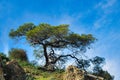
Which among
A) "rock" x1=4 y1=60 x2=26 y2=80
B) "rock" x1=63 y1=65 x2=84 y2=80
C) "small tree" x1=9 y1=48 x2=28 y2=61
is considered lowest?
"rock" x1=4 y1=60 x2=26 y2=80

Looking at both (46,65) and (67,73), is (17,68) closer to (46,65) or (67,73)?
(67,73)

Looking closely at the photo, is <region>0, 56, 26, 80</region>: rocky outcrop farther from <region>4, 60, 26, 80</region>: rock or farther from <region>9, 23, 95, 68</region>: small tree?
<region>9, 23, 95, 68</region>: small tree

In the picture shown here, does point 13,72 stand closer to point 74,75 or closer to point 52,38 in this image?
→ point 74,75

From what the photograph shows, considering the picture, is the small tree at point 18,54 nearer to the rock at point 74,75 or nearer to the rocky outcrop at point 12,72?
the rock at point 74,75

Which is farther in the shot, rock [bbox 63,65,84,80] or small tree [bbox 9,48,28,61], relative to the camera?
small tree [bbox 9,48,28,61]

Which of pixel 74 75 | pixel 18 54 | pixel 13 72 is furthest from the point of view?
pixel 18 54

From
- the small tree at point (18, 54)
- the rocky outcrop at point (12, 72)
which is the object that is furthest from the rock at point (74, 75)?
the small tree at point (18, 54)

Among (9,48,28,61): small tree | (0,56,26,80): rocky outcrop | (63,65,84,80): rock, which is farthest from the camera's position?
(9,48,28,61): small tree

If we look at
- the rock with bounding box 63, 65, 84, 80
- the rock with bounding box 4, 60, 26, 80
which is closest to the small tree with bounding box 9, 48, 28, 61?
the rock with bounding box 63, 65, 84, 80

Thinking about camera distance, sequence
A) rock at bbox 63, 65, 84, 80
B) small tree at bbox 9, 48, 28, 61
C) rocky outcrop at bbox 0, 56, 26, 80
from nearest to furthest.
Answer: rocky outcrop at bbox 0, 56, 26, 80
rock at bbox 63, 65, 84, 80
small tree at bbox 9, 48, 28, 61

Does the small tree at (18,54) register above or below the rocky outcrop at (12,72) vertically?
above

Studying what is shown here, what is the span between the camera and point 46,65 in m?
37.7

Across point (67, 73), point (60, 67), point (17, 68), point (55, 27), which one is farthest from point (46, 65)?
point (17, 68)

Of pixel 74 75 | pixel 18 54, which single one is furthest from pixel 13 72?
pixel 18 54
